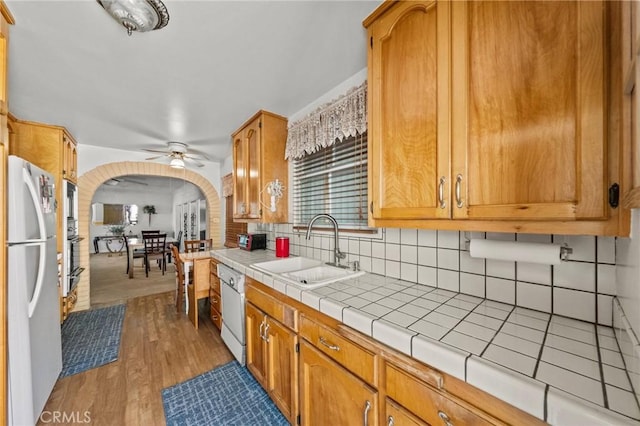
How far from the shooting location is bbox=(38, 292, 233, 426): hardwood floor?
151 cm

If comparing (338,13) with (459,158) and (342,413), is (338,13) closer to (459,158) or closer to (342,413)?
(459,158)

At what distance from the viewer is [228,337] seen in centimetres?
207

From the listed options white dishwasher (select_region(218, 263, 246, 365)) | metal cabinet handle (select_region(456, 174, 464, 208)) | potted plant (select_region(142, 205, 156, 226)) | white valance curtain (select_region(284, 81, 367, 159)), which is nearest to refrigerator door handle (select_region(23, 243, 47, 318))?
white dishwasher (select_region(218, 263, 246, 365))

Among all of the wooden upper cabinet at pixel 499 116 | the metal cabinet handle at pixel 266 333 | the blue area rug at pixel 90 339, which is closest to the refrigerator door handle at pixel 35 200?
the blue area rug at pixel 90 339

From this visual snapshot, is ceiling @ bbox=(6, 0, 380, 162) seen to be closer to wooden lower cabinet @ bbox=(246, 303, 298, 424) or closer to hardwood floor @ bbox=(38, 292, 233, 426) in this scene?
wooden lower cabinet @ bbox=(246, 303, 298, 424)

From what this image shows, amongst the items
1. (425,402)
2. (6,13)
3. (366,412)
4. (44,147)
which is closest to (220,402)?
(366,412)

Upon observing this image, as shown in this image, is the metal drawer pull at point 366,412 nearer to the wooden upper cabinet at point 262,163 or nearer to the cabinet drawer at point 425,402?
the cabinet drawer at point 425,402

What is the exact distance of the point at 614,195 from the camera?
594mm

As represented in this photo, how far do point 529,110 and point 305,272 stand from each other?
61.2 inches

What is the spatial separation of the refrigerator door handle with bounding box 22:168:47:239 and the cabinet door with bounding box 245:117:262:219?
4.61 feet

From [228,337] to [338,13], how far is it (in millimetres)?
2474

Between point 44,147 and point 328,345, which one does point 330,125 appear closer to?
point 328,345

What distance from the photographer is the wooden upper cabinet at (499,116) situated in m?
0.62

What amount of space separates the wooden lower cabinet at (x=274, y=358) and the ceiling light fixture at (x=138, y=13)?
1755mm
